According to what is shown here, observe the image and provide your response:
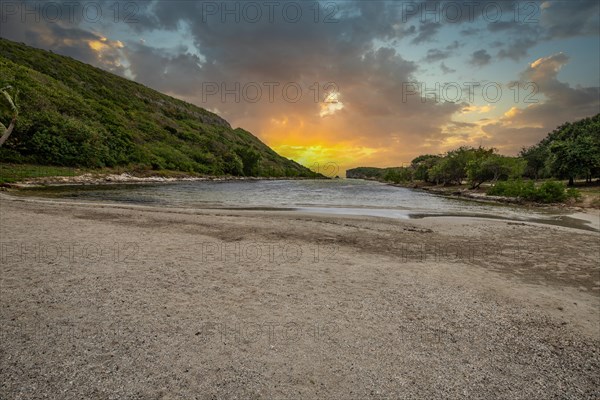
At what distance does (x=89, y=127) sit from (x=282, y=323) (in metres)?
82.0

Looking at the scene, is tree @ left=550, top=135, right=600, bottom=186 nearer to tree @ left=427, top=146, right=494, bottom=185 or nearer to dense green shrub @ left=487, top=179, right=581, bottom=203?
dense green shrub @ left=487, top=179, right=581, bottom=203

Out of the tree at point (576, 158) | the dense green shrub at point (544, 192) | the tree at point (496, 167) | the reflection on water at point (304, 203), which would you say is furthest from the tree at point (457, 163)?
the reflection on water at point (304, 203)

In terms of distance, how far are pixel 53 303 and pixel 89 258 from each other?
3.29m

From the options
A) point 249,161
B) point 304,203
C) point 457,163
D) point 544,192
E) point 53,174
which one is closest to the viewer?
point 304,203

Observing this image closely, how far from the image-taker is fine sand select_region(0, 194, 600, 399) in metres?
4.03

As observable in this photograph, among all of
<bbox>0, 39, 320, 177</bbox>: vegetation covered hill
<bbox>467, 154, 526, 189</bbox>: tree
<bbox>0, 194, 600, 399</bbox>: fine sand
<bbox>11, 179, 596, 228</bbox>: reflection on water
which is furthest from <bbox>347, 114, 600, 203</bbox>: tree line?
<bbox>0, 39, 320, 177</bbox>: vegetation covered hill

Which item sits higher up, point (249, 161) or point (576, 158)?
point (249, 161)

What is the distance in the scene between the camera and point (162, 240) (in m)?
11.7

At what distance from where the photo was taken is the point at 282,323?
557cm

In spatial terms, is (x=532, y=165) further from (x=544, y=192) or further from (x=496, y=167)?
(x=544, y=192)

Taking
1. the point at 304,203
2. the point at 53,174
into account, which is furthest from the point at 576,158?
the point at 53,174

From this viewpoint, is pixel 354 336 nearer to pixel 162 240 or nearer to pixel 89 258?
pixel 89 258

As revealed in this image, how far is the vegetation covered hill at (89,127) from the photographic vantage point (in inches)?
2051

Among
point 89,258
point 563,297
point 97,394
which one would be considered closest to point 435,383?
point 97,394
